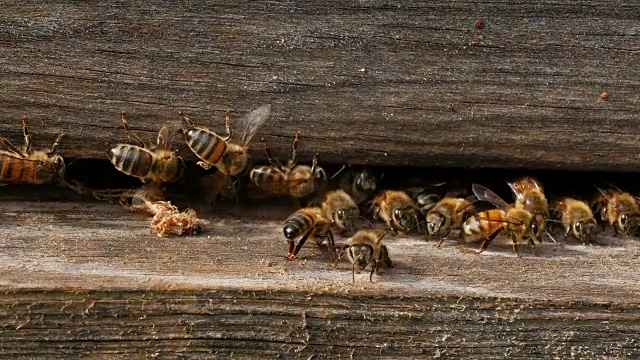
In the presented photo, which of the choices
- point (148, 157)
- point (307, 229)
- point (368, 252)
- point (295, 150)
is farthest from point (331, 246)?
point (148, 157)

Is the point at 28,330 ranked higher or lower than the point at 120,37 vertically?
lower

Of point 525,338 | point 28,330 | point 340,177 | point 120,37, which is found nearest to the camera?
point 28,330

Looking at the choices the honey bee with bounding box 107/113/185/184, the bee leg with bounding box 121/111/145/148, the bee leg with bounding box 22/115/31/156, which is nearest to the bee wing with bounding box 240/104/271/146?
the honey bee with bounding box 107/113/185/184

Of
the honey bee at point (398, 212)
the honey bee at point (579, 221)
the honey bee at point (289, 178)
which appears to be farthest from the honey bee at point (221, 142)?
the honey bee at point (579, 221)

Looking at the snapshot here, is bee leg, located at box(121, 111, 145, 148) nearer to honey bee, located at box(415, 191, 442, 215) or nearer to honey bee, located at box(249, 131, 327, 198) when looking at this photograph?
honey bee, located at box(249, 131, 327, 198)

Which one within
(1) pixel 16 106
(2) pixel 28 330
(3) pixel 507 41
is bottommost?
(2) pixel 28 330

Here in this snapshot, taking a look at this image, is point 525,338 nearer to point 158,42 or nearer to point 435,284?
point 435,284

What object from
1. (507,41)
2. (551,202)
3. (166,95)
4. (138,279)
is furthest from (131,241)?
(551,202)
